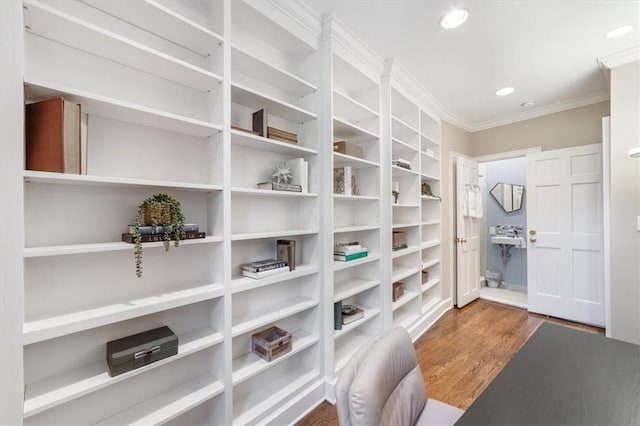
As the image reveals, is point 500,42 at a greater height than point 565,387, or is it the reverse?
point 500,42

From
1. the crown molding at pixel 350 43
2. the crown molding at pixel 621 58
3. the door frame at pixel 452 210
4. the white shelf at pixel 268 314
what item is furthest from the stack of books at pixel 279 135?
the crown molding at pixel 621 58

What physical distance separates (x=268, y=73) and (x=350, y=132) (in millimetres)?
903

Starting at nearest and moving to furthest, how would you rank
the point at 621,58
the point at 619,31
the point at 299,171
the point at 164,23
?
the point at 164,23 < the point at 299,171 < the point at 619,31 < the point at 621,58

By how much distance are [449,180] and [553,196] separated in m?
1.23

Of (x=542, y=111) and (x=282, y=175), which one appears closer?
(x=282, y=175)

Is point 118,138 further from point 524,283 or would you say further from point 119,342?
point 524,283

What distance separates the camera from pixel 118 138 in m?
1.28

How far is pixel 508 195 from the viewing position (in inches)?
195

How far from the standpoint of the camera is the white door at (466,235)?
381 centimetres

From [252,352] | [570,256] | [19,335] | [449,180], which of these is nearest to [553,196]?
[570,256]

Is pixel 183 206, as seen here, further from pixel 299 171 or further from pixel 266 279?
pixel 299 171

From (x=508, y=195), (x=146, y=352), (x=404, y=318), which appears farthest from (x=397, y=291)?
(x=508, y=195)

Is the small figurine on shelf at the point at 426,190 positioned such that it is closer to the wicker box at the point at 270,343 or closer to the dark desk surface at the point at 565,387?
the dark desk surface at the point at 565,387

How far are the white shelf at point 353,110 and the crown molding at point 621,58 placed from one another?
2.12 m
